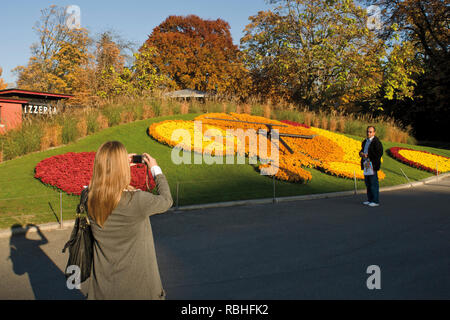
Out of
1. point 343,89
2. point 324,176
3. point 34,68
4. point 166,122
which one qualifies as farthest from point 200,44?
point 324,176

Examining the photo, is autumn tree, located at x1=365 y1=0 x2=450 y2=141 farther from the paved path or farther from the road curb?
the paved path

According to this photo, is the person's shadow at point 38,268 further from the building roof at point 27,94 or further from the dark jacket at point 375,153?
the building roof at point 27,94

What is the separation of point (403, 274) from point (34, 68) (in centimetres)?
5199

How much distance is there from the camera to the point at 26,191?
9.98m

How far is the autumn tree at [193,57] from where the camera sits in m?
43.2

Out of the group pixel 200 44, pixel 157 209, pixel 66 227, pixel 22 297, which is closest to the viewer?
pixel 157 209

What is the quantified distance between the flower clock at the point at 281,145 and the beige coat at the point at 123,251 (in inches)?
413

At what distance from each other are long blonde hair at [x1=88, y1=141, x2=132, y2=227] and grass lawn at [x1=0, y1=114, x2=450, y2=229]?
5881 mm

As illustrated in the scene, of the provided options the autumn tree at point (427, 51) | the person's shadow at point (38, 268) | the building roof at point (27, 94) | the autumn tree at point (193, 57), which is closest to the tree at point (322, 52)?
the autumn tree at point (427, 51)

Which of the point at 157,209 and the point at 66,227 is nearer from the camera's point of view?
the point at 157,209

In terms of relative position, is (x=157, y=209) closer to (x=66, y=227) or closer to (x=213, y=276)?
(x=213, y=276)

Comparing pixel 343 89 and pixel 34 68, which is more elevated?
pixel 34 68

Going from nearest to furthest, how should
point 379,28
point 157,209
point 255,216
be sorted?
point 157,209
point 255,216
point 379,28

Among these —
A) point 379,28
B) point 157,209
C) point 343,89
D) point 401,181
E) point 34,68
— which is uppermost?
point 379,28
